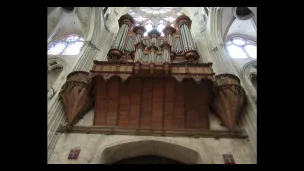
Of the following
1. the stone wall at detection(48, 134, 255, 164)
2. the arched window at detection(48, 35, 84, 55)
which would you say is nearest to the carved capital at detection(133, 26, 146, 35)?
the arched window at detection(48, 35, 84, 55)

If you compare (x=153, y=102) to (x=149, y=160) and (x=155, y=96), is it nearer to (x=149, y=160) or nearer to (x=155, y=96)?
(x=155, y=96)

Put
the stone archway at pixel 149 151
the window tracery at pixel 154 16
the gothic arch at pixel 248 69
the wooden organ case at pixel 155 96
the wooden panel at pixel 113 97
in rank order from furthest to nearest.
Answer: the window tracery at pixel 154 16 < the gothic arch at pixel 248 69 < the wooden panel at pixel 113 97 < the wooden organ case at pixel 155 96 < the stone archway at pixel 149 151

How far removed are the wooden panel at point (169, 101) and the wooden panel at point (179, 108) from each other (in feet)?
0.34

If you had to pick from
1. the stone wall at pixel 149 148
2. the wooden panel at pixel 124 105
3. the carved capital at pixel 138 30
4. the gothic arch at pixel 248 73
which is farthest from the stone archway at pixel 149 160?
the carved capital at pixel 138 30

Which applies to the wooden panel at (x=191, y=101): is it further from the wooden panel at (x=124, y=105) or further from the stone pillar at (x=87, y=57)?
the stone pillar at (x=87, y=57)

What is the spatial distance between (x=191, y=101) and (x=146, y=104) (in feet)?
4.92

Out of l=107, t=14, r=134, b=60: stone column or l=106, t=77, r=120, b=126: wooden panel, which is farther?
l=107, t=14, r=134, b=60: stone column

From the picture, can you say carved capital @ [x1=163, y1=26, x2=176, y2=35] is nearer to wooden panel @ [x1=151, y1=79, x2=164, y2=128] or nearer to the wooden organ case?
the wooden organ case

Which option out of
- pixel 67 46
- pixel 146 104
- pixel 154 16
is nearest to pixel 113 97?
pixel 146 104

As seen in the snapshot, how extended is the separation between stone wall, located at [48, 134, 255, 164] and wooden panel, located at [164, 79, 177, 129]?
0.71 m

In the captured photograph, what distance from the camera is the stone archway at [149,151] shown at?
7.98m

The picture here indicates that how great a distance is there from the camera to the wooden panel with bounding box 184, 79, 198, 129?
8.66 metres

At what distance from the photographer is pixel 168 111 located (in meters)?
8.68
